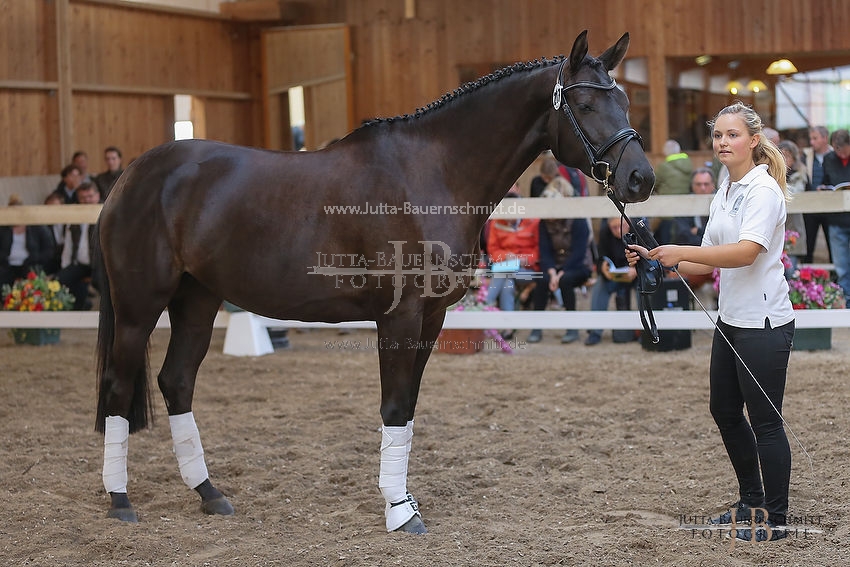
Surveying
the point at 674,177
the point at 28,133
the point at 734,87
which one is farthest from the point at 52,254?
the point at 734,87

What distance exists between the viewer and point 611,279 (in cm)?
737

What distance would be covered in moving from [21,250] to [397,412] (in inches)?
240

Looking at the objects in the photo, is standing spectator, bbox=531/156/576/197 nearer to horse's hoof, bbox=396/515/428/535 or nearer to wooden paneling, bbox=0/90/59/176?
horse's hoof, bbox=396/515/428/535

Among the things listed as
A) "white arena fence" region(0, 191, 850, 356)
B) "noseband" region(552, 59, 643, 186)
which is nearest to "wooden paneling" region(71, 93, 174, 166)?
"white arena fence" region(0, 191, 850, 356)

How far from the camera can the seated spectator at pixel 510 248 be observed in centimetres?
729

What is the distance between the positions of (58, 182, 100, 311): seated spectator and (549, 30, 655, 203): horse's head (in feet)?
20.2

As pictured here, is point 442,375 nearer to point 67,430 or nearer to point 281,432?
point 281,432

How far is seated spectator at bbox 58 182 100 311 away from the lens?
27.3ft

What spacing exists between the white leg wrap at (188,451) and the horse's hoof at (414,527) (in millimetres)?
889

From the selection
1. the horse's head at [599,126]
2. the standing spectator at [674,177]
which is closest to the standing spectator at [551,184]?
the standing spectator at [674,177]

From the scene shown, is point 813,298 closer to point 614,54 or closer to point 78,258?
point 614,54

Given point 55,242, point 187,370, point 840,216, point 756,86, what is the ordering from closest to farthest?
point 187,370
point 840,216
point 55,242
point 756,86

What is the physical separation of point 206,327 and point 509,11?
9.40 metres

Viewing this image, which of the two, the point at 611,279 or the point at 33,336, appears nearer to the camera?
the point at 611,279
